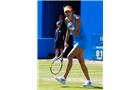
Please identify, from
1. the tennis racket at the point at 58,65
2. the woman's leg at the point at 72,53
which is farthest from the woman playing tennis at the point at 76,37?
the tennis racket at the point at 58,65

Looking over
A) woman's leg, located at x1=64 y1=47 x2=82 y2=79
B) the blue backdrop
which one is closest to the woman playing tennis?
woman's leg, located at x1=64 y1=47 x2=82 y2=79

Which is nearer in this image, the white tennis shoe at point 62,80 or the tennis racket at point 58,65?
the white tennis shoe at point 62,80

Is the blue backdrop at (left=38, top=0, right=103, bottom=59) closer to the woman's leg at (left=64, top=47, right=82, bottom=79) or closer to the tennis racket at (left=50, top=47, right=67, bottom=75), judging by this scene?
the tennis racket at (left=50, top=47, right=67, bottom=75)

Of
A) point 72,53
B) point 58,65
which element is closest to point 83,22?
point 58,65

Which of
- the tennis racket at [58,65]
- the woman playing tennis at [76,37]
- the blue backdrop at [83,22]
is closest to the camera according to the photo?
the woman playing tennis at [76,37]

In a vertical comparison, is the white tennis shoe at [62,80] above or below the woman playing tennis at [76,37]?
below

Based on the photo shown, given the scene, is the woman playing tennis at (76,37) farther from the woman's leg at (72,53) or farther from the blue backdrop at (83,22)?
the blue backdrop at (83,22)

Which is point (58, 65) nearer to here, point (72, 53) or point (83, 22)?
point (72, 53)

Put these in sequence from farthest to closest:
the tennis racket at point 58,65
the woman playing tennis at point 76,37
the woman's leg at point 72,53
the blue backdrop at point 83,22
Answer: the blue backdrop at point 83,22 < the tennis racket at point 58,65 < the woman's leg at point 72,53 < the woman playing tennis at point 76,37
